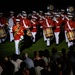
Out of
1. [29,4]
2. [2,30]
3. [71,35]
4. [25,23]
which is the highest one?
[29,4]

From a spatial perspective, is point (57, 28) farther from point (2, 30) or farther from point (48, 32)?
point (2, 30)

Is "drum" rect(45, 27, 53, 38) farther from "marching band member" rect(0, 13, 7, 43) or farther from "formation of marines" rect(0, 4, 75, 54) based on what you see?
"marching band member" rect(0, 13, 7, 43)

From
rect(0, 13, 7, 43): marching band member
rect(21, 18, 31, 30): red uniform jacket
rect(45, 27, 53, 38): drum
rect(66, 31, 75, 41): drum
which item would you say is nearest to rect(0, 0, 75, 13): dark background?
rect(0, 13, 7, 43): marching band member

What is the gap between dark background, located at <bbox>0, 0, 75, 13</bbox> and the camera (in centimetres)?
2897

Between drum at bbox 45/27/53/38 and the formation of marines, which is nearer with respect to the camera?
the formation of marines

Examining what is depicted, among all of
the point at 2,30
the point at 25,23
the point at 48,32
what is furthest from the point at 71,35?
the point at 2,30

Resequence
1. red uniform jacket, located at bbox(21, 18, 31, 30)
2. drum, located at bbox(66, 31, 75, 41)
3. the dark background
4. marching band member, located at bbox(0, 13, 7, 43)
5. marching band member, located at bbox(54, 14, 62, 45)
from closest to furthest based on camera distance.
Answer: drum, located at bbox(66, 31, 75, 41), red uniform jacket, located at bbox(21, 18, 31, 30), marching band member, located at bbox(0, 13, 7, 43), marching band member, located at bbox(54, 14, 62, 45), the dark background

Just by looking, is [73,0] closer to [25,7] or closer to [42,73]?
[25,7]

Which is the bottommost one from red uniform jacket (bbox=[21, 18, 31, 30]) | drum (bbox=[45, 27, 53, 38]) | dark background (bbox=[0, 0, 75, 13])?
drum (bbox=[45, 27, 53, 38])

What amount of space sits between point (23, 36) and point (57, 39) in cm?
241

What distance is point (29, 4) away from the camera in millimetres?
29703

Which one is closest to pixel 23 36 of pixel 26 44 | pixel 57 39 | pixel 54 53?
pixel 26 44

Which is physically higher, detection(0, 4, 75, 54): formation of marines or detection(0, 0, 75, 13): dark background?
detection(0, 0, 75, 13): dark background

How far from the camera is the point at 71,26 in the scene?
18.8m
